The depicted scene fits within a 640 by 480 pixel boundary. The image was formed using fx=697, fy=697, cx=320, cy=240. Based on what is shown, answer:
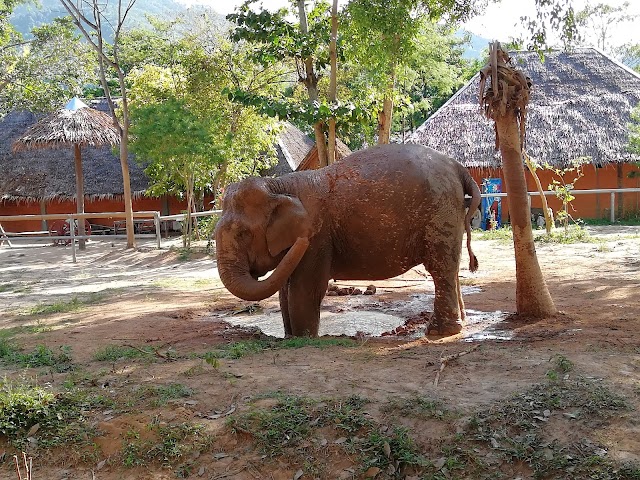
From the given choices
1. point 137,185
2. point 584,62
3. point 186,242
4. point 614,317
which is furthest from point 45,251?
point 584,62

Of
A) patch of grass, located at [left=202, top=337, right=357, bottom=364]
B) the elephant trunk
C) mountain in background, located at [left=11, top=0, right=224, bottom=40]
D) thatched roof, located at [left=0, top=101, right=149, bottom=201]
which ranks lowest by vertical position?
patch of grass, located at [left=202, top=337, right=357, bottom=364]

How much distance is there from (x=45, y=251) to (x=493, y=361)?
16962mm

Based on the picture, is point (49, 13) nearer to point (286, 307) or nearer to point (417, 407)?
point (286, 307)

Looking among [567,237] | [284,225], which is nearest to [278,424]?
[284,225]

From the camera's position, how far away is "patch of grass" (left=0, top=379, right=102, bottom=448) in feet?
14.6

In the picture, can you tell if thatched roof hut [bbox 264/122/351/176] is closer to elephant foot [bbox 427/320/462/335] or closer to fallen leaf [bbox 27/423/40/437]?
elephant foot [bbox 427/320/462/335]

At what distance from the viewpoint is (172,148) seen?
57.5ft

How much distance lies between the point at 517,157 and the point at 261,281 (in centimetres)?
313

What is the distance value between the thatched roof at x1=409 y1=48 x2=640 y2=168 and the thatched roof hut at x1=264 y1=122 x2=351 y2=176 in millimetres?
3467

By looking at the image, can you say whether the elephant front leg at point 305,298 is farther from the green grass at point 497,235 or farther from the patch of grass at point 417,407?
the green grass at point 497,235

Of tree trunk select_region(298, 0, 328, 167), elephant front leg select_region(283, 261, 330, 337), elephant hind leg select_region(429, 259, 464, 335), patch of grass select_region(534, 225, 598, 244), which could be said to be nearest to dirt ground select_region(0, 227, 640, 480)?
elephant hind leg select_region(429, 259, 464, 335)

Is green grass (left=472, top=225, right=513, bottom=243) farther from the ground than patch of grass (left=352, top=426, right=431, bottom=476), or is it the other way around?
green grass (left=472, top=225, right=513, bottom=243)

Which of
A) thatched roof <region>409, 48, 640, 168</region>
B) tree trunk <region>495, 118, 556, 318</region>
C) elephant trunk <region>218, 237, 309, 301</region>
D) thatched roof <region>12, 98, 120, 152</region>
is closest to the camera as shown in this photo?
elephant trunk <region>218, 237, 309, 301</region>

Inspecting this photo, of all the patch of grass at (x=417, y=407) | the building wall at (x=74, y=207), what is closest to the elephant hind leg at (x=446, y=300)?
the patch of grass at (x=417, y=407)
